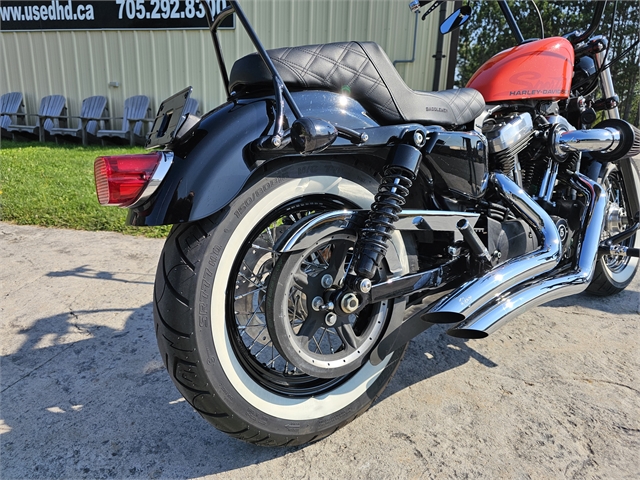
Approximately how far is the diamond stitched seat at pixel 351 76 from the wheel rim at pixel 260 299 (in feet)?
1.17

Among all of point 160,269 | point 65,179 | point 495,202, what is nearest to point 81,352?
point 160,269

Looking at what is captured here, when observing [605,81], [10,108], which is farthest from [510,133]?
[10,108]

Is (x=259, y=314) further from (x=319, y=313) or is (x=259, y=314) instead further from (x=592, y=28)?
(x=592, y=28)

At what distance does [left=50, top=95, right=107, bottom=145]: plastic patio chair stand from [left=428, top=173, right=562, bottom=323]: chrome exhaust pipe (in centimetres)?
1043

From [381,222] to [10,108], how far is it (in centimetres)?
1276

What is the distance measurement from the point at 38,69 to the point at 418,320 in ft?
40.9

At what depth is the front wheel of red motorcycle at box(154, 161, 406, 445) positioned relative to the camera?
133 cm

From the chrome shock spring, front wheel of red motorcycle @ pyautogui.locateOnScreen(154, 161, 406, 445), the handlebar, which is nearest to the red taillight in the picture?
front wheel of red motorcycle @ pyautogui.locateOnScreen(154, 161, 406, 445)

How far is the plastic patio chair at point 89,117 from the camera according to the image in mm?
10336

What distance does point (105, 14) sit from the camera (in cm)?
1012

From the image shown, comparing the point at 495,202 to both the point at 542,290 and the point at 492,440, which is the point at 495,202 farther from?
the point at 492,440

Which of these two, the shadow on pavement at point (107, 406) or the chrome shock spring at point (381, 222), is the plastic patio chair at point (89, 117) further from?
the chrome shock spring at point (381, 222)

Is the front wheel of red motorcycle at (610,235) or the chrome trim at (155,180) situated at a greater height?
the chrome trim at (155,180)

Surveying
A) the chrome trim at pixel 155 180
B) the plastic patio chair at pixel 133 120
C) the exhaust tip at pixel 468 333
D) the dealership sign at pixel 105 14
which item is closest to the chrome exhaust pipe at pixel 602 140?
the exhaust tip at pixel 468 333
